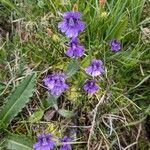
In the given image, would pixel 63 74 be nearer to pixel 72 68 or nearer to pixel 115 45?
pixel 72 68

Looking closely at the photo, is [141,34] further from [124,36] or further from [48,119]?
[48,119]

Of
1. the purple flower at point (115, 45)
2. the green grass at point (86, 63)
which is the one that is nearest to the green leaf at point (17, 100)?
the green grass at point (86, 63)

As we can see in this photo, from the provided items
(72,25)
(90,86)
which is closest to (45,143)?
(90,86)

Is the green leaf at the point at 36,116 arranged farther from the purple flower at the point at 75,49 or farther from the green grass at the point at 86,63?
the purple flower at the point at 75,49

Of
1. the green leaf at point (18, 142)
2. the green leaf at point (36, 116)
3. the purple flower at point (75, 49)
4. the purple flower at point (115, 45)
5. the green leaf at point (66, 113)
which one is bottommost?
the green leaf at point (18, 142)

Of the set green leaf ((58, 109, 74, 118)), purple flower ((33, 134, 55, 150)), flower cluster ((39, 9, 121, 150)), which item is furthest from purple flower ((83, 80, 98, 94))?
purple flower ((33, 134, 55, 150))

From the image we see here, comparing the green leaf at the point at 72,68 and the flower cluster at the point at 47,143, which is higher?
the green leaf at the point at 72,68
